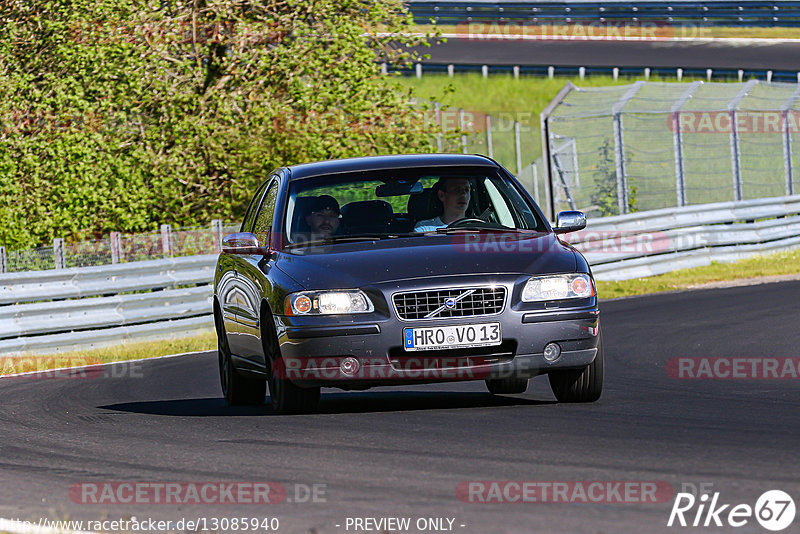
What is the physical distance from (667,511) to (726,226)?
19541mm

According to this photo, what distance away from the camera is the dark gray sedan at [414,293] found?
8703 mm

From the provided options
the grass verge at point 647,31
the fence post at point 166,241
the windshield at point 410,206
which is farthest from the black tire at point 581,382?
the grass verge at point 647,31

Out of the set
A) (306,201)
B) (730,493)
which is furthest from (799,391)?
(730,493)

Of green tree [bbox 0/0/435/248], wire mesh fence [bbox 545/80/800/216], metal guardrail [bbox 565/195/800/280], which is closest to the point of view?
metal guardrail [bbox 565/195/800/280]

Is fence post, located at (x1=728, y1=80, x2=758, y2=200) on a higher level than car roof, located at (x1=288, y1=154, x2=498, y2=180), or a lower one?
lower

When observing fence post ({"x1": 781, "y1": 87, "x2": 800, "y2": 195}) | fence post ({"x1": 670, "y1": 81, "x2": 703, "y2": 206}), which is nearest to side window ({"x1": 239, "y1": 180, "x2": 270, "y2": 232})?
fence post ({"x1": 670, "y1": 81, "x2": 703, "y2": 206})

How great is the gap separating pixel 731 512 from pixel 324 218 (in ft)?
15.5

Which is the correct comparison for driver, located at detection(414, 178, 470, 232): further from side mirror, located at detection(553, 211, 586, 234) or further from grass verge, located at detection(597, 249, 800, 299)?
grass verge, located at detection(597, 249, 800, 299)

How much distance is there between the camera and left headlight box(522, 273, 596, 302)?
883cm

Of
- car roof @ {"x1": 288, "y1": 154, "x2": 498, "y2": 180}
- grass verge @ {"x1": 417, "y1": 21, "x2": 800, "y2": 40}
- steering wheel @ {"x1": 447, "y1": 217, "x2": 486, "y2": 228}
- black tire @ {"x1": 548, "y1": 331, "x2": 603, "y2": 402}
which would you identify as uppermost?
car roof @ {"x1": 288, "y1": 154, "x2": 498, "y2": 180}

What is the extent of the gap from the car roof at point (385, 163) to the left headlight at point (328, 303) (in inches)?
63.0

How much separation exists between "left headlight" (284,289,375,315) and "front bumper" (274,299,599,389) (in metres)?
0.05

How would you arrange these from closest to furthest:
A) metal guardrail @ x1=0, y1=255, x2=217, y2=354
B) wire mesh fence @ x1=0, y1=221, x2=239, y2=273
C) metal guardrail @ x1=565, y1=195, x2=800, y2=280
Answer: metal guardrail @ x1=0, y1=255, x2=217, y2=354 < wire mesh fence @ x1=0, y1=221, x2=239, y2=273 < metal guardrail @ x1=565, y1=195, x2=800, y2=280

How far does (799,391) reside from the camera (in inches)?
387
